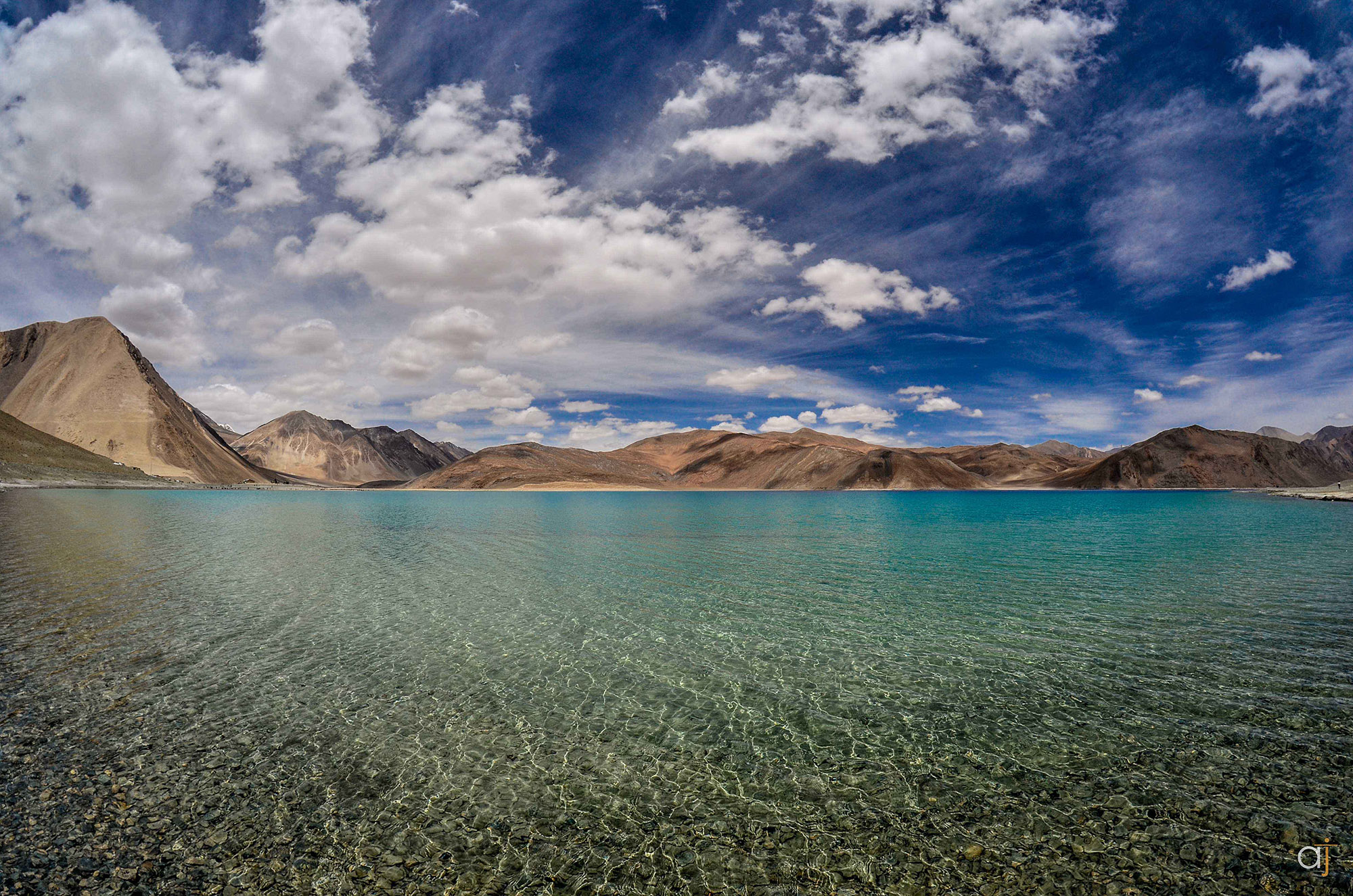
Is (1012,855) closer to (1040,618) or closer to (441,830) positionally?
(441,830)

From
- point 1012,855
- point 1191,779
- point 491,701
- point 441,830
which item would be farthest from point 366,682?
point 1191,779

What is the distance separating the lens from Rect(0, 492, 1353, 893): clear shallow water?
22.9 ft

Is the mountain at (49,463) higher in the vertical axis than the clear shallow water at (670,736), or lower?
higher

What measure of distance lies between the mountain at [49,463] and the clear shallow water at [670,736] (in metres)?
143

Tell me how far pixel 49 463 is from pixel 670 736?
190 m

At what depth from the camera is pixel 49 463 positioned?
13588 centimetres

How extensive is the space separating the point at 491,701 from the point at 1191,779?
452 inches

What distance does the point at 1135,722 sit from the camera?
34.8ft

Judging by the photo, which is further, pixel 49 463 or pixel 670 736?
pixel 49 463

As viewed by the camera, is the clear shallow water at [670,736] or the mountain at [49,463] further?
the mountain at [49,463]

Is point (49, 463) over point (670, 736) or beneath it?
over

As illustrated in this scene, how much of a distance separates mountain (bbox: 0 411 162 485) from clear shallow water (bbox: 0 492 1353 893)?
468 feet

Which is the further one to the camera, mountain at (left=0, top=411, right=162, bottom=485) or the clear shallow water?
mountain at (left=0, top=411, right=162, bottom=485)

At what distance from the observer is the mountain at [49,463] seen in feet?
393
